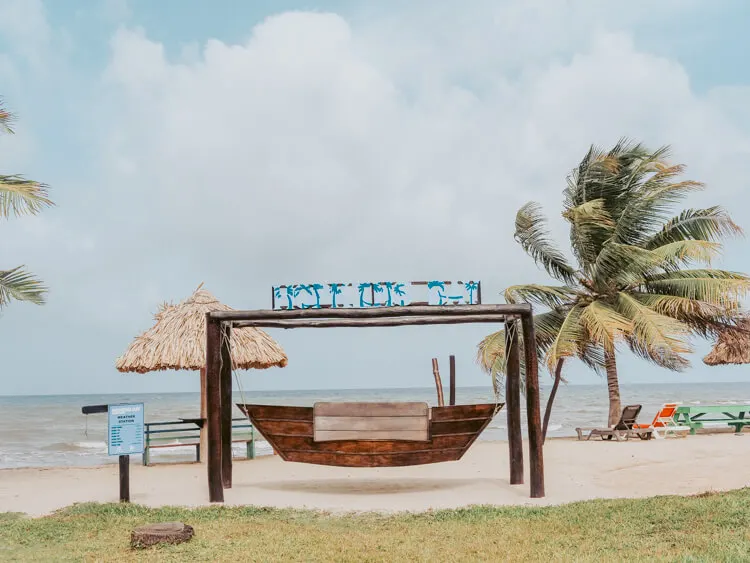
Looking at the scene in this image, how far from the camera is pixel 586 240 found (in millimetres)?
18562

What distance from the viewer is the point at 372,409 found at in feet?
32.4

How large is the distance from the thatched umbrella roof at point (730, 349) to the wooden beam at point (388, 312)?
39.5ft

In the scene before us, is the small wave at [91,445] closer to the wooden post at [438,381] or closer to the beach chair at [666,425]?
the wooden post at [438,381]

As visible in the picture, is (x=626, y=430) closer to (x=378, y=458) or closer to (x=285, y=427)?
(x=378, y=458)

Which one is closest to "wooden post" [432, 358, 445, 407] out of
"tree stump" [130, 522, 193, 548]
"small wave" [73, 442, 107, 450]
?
"tree stump" [130, 522, 193, 548]

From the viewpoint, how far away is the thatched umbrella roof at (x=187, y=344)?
1509cm

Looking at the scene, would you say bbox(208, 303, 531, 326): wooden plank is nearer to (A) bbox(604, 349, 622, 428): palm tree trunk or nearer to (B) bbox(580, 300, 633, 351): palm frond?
(B) bbox(580, 300, 633, 351): palm frond

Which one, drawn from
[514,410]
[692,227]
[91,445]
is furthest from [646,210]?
[91,445]

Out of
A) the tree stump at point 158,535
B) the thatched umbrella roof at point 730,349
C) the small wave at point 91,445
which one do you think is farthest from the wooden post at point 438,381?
the small wave at point 91,445

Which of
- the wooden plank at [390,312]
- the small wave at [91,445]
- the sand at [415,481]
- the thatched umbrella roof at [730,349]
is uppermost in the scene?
the wooden plank at [390,312]

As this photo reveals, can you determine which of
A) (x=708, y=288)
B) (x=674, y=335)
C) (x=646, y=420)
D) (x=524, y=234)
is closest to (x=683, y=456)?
(x=674, y=335)

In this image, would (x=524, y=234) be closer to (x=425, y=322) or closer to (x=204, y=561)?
(x=425, y=322)

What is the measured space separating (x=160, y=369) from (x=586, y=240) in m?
10.6

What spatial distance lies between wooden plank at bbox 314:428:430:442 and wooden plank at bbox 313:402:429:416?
23 cm
